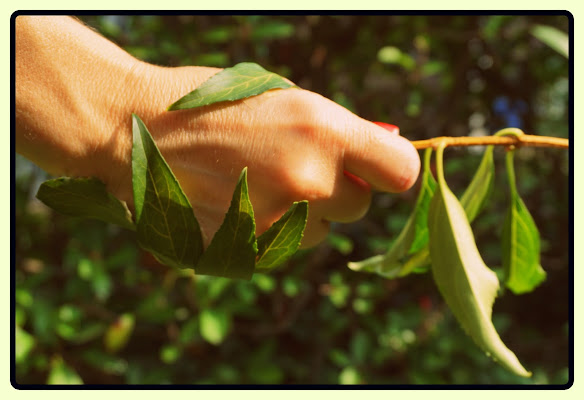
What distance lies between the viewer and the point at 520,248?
0.68 metres

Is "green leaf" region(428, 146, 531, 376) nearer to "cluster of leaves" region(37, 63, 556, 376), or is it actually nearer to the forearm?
"cluster of leaves" region(37, 63, 556, 376)

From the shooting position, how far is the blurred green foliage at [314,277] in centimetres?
126

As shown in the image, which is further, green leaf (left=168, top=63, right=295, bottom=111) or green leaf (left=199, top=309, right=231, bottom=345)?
green leaf (left=199, top=309, right=231, bottom=345)

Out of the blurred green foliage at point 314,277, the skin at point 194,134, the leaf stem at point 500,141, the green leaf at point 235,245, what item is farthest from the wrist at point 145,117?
the blurred green foliage at point 314,277

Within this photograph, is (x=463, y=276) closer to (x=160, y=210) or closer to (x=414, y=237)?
(x=414, y=237)

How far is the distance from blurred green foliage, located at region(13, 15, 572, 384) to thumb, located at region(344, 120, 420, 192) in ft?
2.34

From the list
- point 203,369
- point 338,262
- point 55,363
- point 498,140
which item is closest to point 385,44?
point 338,262

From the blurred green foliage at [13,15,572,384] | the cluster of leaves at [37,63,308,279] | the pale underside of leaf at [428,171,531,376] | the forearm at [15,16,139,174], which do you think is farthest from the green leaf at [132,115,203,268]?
the blurred green foliage at [13,15,572,384]

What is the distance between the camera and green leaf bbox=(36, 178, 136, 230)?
21.1 inches

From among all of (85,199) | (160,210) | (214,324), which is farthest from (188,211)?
(214,324)

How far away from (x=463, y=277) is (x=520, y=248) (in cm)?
24

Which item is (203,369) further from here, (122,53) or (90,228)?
(122,53)

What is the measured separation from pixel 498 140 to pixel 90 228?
39.9 inches

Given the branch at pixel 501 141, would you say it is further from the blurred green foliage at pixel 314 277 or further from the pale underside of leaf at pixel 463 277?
the blurred green foliage at pixel 314 277
